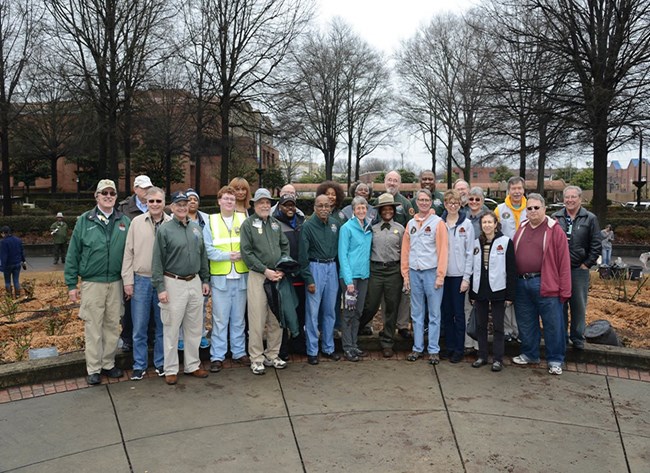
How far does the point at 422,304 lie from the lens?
20.5 feet

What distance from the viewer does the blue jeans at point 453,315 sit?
6164 millimetres

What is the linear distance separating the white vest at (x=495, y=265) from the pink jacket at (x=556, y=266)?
41 centimetres

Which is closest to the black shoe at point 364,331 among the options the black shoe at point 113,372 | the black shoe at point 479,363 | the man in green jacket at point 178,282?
the black shoe at point 479,363

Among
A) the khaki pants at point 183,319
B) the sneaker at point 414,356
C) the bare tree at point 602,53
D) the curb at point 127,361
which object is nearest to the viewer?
the curb at point 127,361

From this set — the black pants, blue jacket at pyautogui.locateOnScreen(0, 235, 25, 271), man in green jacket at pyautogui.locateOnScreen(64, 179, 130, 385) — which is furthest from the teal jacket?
blue jacket at pyautogui.locateOnScreen(0, 235, 25, 271)

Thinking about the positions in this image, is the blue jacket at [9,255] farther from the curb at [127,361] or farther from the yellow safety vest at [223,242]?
the yellow safety vest at [223,242]

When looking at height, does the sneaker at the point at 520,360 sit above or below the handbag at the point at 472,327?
below

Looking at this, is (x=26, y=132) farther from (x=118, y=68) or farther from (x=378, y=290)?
(x=378, y=290)

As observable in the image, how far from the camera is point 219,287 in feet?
19.3

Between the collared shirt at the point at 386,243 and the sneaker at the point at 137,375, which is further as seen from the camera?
the collared shirt at the point at 386,243

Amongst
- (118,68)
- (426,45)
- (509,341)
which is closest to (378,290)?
(509,341)

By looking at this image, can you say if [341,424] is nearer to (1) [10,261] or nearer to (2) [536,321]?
(2) [536,321]

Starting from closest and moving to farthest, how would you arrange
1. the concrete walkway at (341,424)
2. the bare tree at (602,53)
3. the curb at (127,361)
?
the concrete walkway at (341,424)
the curb at (127,361)
the bare tree at (602,53)

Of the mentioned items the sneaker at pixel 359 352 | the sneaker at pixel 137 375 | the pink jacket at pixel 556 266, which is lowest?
the sneaker at pixel 137 375
